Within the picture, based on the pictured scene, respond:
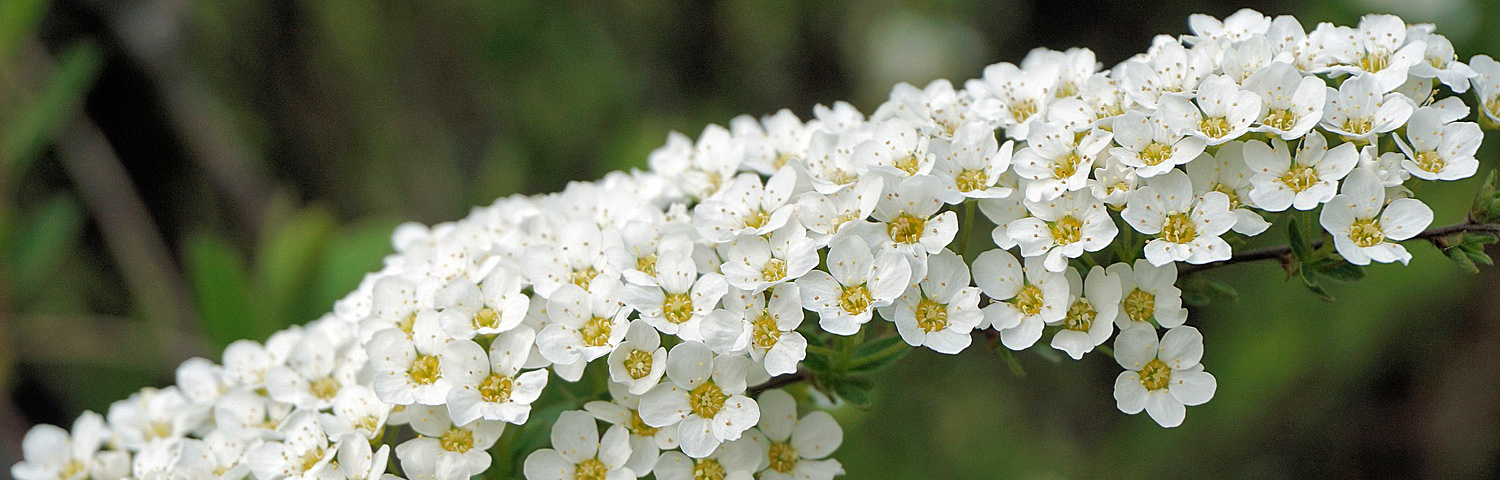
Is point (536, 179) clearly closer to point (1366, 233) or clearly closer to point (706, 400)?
point (706, 400)

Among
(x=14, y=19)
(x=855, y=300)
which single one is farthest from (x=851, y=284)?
(x=14, y=19)

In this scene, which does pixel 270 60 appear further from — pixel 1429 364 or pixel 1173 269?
pixel 1429 364

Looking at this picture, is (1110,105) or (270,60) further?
(270,60)

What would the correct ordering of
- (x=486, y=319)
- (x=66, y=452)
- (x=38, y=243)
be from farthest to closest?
(x=38, y=243)
(x=66, y=452)
(x=486, y=319)

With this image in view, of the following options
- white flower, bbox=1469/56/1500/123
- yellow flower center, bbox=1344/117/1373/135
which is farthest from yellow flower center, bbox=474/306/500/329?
white flower, bbox=1469/56/1500/123

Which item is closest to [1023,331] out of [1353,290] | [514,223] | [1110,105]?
[1110,105]

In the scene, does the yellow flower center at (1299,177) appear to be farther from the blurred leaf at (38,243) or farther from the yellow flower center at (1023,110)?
the blurred leaf at (38,243)
